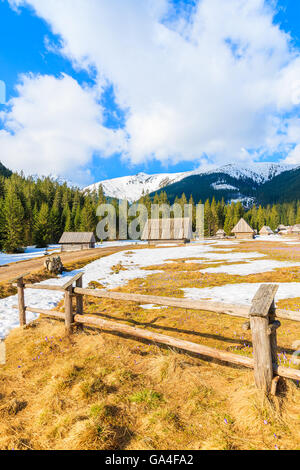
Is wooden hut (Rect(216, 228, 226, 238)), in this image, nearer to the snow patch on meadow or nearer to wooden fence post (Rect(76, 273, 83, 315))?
the snow patch on meadow

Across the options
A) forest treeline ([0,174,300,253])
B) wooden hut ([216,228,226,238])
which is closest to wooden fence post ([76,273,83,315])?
forest treeline ([0,174,300,253])

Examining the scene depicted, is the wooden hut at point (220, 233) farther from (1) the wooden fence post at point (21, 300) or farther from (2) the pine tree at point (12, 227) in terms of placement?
(1) the wooden fence post at point (21, 300)

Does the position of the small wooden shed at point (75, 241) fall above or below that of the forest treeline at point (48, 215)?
below

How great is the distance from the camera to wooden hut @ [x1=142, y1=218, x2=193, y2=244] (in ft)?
185

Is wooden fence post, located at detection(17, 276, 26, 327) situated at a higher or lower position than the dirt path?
higher

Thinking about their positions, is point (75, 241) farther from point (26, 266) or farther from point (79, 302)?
point (79, 302)

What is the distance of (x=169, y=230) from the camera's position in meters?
57.5

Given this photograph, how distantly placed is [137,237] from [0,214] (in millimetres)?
52168

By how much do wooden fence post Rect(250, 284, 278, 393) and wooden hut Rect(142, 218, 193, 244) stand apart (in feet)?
170

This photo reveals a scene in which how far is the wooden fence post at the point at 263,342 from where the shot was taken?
13.5 feet

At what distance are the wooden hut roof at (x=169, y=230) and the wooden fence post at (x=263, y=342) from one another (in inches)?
2044

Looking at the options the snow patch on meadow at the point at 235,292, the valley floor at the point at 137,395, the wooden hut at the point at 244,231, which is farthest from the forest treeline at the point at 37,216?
the valley floor at the point at 137,395

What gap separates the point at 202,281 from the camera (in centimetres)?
1484
